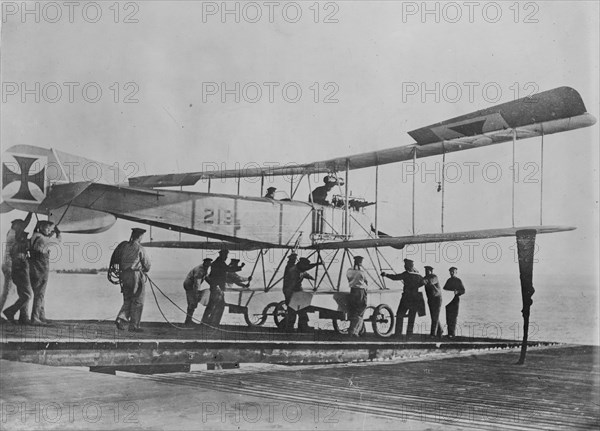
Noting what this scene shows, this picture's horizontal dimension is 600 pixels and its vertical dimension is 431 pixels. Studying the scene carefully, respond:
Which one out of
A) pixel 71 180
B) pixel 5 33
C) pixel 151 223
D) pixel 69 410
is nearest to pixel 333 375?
pixel 69 410

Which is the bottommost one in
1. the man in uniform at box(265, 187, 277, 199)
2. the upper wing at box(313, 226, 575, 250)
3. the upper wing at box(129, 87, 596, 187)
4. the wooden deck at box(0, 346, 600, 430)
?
the wooden deck at box(0, 346, 600, 430)

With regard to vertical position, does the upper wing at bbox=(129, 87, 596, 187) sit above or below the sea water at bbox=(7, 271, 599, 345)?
above

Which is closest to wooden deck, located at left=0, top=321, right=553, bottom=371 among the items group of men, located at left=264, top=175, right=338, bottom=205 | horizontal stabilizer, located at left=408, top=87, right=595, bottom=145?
group of men, located at left=264, top=175, right=338, bottom=205

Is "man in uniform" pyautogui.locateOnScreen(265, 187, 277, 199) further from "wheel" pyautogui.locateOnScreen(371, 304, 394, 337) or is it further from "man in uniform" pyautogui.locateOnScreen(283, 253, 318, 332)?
"wheel" pyautogui.locateOnScreen(371, 304, 394, 337)

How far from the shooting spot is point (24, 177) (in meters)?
7.34

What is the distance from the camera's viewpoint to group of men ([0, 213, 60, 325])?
7.49 m

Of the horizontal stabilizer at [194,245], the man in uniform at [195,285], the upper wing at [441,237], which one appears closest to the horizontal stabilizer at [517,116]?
the upper wing at [441,237]

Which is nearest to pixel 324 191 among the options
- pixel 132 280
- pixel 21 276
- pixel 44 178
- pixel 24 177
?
pixel 132 280

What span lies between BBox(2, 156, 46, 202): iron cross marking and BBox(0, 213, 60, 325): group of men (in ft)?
1.03

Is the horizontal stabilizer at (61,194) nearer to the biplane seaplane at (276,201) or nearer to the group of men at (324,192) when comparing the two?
the biplane seaplane at (276,201)

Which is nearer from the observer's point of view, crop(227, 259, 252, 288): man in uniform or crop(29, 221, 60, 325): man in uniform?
crop(29, 221, 60, 325): man in uniform

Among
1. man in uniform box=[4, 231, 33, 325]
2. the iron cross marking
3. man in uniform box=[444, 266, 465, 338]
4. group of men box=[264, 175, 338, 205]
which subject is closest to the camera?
the iron cross marking

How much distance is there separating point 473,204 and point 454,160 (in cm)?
92

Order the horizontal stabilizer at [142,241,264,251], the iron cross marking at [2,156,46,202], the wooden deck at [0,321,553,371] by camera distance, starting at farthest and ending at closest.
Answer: the horizontal stabilizer at [142,241,264,251], the iron cross marking at [2,156,46,202], the wooden deck at [0,321,553,371]
